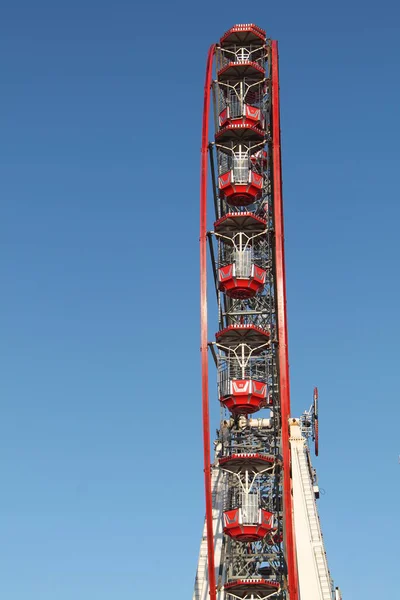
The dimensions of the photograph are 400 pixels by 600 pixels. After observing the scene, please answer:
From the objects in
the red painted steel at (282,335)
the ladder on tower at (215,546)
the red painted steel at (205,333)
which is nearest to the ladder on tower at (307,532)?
the ladder on tower at (215,546)

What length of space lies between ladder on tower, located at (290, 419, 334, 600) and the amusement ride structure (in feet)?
0.21

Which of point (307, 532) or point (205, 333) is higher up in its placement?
point (205, 333)

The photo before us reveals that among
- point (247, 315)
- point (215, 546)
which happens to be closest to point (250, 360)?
point (247, 315)

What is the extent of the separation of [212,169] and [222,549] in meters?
21.1

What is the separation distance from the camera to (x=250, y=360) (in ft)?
178

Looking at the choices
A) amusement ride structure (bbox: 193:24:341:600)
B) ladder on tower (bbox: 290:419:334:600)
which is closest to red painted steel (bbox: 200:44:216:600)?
amusement ride structure (bbox: 193:24:341:600)

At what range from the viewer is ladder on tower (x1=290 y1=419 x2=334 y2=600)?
5319 centimetres

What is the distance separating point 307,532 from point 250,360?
417 inches

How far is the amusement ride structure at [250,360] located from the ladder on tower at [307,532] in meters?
0.07

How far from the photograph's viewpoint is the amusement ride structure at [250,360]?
162ft

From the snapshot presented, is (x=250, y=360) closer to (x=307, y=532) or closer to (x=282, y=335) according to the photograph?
(x=282, y=335)

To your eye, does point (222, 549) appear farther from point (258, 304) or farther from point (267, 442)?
point (258, 304)

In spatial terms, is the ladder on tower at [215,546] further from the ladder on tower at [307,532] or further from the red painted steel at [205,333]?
the ladder on tower at [307,532]

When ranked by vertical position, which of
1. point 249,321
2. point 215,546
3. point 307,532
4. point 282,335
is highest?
point 249,321
